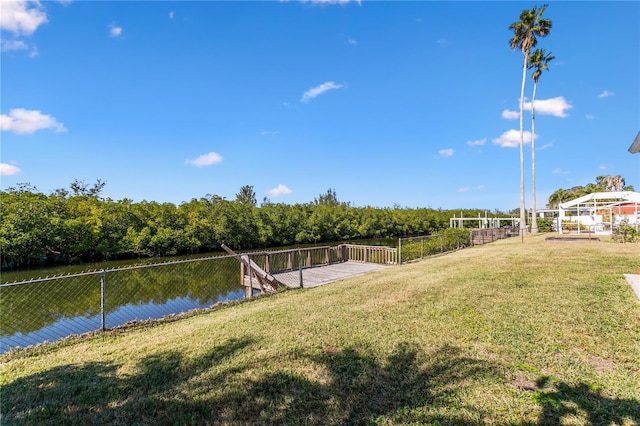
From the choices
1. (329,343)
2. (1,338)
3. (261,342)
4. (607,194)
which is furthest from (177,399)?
(607,194)

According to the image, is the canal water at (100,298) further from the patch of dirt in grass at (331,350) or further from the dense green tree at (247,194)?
the dense green tree at (247,194)

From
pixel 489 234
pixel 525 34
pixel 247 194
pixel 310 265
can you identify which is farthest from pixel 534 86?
pixel 247 194

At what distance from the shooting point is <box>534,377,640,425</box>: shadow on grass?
2.45 meters

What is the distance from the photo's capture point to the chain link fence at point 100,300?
890 cm

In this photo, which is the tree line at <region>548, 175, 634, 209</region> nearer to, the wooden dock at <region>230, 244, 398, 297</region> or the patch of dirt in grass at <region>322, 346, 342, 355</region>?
the wooden dock at <region>230, 244, 398, 297</region>

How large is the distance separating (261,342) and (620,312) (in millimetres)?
5307

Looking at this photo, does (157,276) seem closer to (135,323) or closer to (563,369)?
(135,323)

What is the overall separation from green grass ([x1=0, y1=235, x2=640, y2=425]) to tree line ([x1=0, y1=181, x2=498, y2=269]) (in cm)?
1933

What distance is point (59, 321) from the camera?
32.2ft

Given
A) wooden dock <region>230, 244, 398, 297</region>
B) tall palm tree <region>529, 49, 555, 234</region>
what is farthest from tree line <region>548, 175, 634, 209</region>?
wooden dock <region>230, 244, 398, 297</region>

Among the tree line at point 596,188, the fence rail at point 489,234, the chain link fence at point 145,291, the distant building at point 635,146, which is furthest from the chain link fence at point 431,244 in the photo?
the tree line at point 596,188

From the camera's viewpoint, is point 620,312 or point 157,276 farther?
point 157,276

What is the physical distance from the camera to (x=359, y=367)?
11.2 feet

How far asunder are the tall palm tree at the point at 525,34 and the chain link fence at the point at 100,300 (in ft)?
82.2
